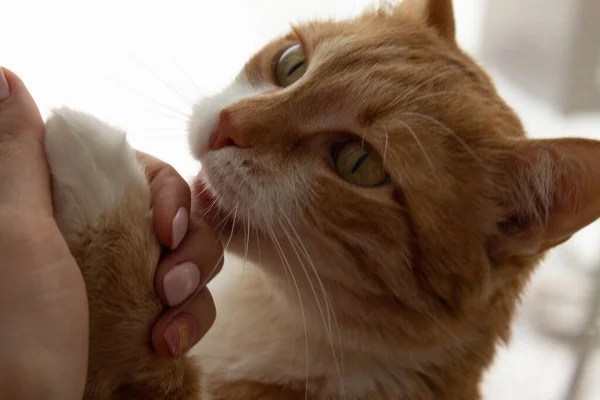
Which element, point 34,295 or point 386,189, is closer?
point 34,295

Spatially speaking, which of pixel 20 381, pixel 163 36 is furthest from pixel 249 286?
pixel 163 36

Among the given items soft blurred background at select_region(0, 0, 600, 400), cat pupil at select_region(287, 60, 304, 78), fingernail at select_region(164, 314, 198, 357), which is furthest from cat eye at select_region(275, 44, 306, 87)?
fingernail at select_region(164, 314, 198, 357)

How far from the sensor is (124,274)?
875mm

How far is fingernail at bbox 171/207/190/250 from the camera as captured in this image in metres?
0.95

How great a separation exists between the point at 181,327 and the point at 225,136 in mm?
338

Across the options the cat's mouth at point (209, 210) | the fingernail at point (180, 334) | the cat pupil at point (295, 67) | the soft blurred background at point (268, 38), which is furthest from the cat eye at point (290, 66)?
the fingernail at point (180, 334)

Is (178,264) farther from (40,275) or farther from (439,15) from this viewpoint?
(439,15)

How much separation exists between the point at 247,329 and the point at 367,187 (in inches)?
17.4

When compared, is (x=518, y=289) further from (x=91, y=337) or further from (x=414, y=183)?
(x=91, y=337)

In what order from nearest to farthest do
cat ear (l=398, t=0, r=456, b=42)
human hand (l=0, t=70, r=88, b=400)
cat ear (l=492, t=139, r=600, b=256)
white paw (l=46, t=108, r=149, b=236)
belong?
human hand (l=0, t=70, r=88, b=400) < white paw (l=46, t=108, r=149, b=236) < cat ear (l=492, t=139, r=600, b=256) < cat ear (l=398, t=0, r=456, b=42)

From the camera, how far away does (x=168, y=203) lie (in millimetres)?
960

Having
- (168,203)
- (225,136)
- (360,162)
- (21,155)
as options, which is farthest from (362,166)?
(21,155)

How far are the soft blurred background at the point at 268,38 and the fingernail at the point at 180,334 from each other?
0.40 metres

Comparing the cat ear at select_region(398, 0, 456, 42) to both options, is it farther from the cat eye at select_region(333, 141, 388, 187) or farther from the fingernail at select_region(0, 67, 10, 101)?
the fingernail at select_region(0, 67, 10, 101)
